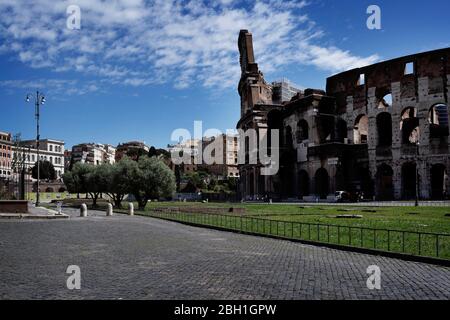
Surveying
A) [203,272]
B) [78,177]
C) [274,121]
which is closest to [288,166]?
[274,121]

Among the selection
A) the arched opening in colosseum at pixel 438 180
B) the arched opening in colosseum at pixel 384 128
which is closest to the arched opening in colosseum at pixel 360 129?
the arched opening in colosseum at pixel 384 128

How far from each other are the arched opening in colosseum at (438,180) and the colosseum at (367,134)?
107 millimetres

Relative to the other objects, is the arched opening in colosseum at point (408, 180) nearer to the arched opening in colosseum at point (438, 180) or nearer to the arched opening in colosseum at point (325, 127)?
the arched opening in colosseum at point (438, 180)

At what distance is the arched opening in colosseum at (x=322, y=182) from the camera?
5874cm

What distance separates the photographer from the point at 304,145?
62531mm

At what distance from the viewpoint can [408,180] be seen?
2060 inches

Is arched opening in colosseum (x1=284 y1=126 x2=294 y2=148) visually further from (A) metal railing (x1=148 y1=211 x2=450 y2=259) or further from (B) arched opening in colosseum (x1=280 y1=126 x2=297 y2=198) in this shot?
(A) metal railing (x1=148 y1=211 x2=450 y2=259)

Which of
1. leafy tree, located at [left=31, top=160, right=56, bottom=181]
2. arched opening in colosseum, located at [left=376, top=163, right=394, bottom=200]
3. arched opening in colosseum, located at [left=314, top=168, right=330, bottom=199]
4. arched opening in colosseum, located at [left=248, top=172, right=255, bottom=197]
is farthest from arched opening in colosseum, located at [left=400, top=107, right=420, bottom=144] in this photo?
leafy tree, located at [left=31, top=160, right=56, bottom=181]

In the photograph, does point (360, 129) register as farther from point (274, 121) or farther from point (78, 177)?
point (78, 177)

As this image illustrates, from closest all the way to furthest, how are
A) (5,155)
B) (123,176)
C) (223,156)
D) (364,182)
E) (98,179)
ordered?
1. (123,176)
2. (364,182)
3. (98,179)
4. (5,155)
5. (223,156)

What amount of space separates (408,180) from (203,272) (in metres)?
48.4

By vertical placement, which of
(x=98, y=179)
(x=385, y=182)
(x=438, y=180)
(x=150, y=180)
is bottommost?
(x=385, y=182)

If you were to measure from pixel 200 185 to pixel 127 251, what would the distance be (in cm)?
9793
